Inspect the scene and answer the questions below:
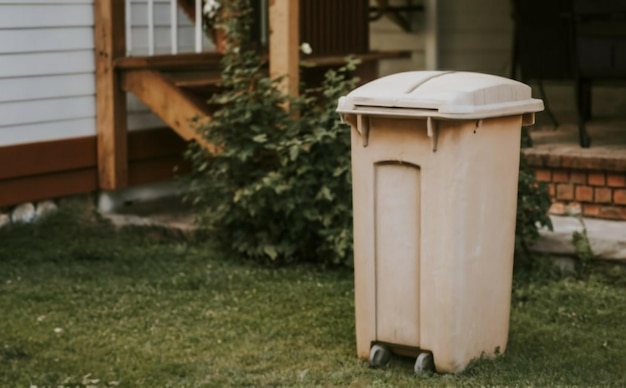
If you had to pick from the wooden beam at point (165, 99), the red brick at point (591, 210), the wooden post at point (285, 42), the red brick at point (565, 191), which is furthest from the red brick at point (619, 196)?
Result: the wooden beam at point (165, 99)

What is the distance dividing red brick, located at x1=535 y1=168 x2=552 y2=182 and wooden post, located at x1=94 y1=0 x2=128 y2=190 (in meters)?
2.75

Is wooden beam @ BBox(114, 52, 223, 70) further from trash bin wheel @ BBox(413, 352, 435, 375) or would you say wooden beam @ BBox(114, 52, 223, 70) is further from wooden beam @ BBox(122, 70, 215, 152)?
trash bin wheel @ BBox(413, 352, 435, 375)

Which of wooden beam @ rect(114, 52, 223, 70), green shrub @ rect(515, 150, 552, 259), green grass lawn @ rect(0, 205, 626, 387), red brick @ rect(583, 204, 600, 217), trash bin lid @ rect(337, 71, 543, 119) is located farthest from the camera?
wooden beam @ rect(114, 52, 223, 70)

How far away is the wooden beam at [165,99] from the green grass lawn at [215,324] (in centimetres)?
82

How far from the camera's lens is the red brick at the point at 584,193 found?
727cm

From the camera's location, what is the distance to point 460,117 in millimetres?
4672

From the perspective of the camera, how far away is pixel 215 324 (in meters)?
5.86

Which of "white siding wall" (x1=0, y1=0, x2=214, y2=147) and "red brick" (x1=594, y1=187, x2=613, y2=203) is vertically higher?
"white siding wall" (x1=0, y1=0, x2=214, y2=147)

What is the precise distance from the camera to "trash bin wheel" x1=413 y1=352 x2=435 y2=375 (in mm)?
4902

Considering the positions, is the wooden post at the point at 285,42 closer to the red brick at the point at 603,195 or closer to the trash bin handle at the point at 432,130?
the red brick at the point at 603,195

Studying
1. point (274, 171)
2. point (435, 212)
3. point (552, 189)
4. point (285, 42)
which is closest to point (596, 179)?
point (552, 189)

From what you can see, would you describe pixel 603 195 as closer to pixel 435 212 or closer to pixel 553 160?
pixel 553 160

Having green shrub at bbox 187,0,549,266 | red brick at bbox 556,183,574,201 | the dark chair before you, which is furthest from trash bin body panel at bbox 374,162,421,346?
the dark chair

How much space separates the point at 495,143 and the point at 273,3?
283 cm
